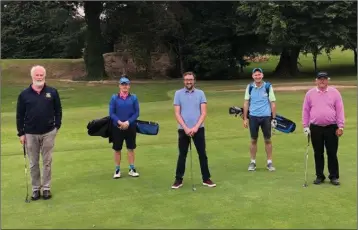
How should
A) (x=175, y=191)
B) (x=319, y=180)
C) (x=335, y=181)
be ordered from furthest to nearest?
1. (x=319, y=180)
2. (x=335, y=181)
3. (x=175, y=191)

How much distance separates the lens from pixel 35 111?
7.24 m

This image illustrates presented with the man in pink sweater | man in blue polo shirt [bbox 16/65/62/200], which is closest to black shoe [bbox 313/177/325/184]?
the man in pink sweater

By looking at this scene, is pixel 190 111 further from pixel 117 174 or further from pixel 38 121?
pixel 38 121

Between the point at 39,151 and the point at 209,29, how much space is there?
116 ft

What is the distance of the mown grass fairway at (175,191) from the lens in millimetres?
6242

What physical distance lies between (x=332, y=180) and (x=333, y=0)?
31.8m

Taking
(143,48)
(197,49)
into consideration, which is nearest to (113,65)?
(143,48)

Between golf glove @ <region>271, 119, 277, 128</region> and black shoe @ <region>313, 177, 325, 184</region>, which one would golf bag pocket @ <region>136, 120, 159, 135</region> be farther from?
black shoe @ <region>313, 177, 325, 184</region>

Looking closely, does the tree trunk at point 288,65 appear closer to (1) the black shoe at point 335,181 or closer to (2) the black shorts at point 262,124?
(2) the black shorts at point 262,124

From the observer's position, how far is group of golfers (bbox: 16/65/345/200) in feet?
24.0

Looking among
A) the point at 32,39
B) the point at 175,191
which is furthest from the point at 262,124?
the point at 32,39

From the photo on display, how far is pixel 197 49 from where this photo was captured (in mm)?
41312

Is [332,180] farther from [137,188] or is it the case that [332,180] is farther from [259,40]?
[259,40]

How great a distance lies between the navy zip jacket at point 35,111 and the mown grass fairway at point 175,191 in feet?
3.60
